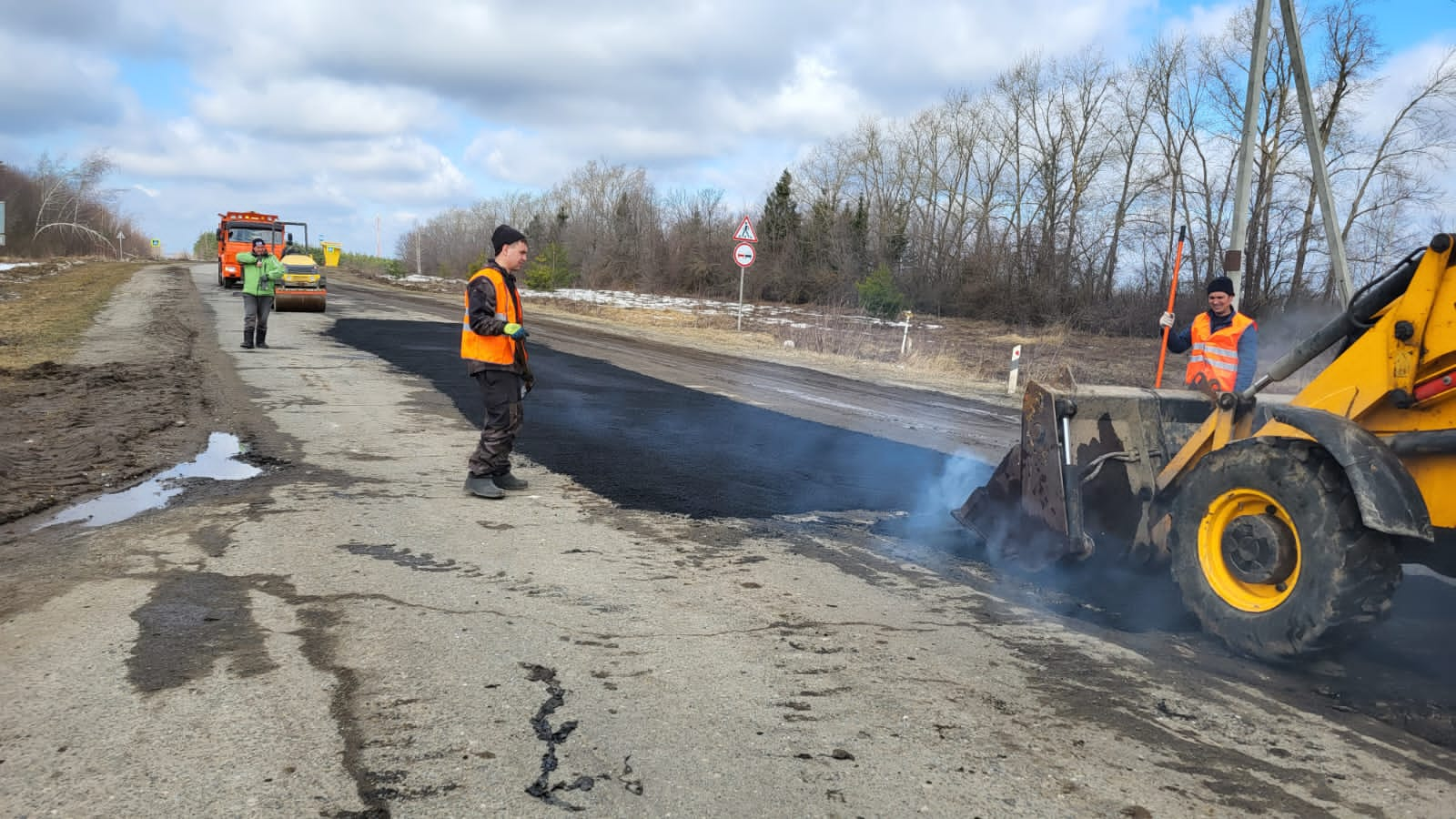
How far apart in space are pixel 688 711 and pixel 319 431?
6487mm

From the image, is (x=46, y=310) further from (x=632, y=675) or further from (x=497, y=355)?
(x=632, y=675)

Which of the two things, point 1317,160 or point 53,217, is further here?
point 53,217

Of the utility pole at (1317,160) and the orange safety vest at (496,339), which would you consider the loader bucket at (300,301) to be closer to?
the orange safety vest at (496,339)

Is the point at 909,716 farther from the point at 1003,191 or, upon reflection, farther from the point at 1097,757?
the point at 1003,191

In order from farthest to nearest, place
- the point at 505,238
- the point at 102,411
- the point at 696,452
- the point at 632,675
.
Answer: the point at 102,411 < the point at 696,452 < the point at 505,238 < the point at 632,675

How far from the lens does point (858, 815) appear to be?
258 centimetres

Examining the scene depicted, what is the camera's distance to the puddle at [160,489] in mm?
5672

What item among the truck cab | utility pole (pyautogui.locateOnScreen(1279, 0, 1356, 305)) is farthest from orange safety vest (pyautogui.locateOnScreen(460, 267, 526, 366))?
the truck cab

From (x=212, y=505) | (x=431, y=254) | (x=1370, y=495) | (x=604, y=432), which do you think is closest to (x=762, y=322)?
(x=604, y=432)

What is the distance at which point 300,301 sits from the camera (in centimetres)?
2303

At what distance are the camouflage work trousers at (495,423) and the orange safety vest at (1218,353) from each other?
4.67m

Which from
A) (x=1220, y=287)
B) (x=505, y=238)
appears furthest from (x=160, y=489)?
(x=1220, y=287)

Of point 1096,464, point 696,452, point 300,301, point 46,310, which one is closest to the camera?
point 1096,464

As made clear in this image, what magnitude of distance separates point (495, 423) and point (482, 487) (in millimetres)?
451
